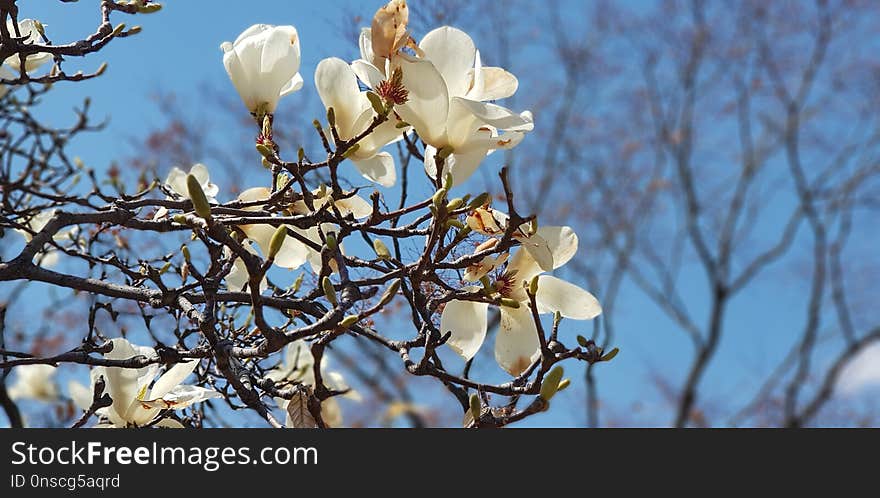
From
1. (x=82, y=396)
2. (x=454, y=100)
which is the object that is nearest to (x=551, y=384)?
(x=454, y=100)

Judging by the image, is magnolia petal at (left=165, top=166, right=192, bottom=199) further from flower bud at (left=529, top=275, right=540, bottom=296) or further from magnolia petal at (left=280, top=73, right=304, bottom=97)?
flower bud at (left=529, top=275, right=540, bottom=296)

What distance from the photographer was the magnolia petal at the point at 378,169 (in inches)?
35.5

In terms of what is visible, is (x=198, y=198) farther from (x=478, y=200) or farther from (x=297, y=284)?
(x=297, y=284)

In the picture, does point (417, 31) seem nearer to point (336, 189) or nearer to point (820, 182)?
point (336, 189)

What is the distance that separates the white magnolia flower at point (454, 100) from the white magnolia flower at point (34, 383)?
1.93 m

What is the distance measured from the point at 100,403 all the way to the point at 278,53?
1.52 ft

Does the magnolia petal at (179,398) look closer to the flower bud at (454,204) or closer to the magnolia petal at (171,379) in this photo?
the magnolia petal at (171,379)

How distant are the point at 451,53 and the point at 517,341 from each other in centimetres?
32

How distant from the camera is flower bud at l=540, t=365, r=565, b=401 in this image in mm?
784

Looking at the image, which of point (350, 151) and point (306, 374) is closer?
point (350, 151)

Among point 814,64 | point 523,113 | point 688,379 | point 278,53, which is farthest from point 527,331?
point 814,64

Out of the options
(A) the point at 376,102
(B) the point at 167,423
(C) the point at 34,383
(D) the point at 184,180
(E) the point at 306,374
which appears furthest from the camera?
(C) the point at 34,383

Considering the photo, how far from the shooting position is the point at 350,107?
876mm
